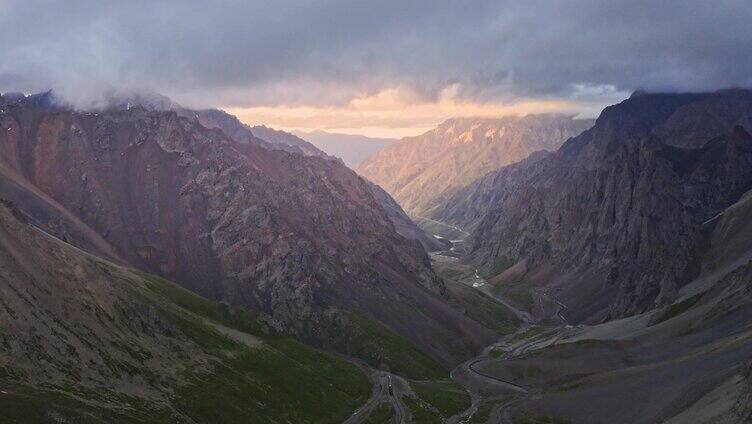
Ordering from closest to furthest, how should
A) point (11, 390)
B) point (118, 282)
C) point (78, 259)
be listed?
point (11, 390), point (78, 259), point (118, 282)

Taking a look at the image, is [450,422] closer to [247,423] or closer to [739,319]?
[247,423]

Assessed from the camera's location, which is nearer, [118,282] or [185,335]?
[185,335]

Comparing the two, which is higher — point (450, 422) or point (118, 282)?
point (118, 282)

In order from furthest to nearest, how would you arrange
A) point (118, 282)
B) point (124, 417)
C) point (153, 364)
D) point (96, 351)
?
1. point (118, 282)
2. point (153, 364)
3. point (96, 351)
4. point (124, 417)

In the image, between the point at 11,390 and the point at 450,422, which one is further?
the point at 450,422

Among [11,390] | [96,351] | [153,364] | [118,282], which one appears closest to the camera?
[11,390]

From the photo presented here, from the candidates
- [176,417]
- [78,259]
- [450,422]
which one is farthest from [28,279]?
[450,422]

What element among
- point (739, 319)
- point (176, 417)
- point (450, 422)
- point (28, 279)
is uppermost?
point (28, 279)

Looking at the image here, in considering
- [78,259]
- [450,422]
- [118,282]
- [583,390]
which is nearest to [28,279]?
[78,259]

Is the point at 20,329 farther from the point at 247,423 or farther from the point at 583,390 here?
the point at 583,390
